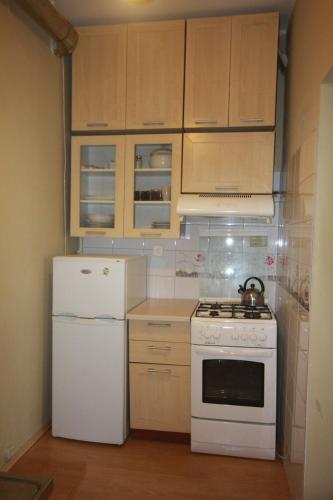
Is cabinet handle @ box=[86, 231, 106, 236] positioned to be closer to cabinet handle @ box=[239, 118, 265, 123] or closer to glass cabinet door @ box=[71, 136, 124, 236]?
glass cabinet door @ box=[71, 136, 124, 236]

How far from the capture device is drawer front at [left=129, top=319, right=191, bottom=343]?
2391 mm

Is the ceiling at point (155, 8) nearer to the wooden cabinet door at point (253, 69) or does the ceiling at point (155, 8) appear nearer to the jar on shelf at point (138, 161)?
the wooden cabinet door at point (253, 69)

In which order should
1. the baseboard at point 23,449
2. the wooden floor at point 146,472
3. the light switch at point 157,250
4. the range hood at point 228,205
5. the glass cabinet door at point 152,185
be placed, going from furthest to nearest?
the light switch at point 157,250 → the glass cabinet door at point 152,185 → the range hood at point 228,205 → the baseboard at point 23,449 → the wooden floor at point 146,472

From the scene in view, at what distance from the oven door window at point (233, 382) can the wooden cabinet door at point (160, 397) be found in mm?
138

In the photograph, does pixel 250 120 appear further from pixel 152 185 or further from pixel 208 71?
pixel 152 185

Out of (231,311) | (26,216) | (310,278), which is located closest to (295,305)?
(310,278)

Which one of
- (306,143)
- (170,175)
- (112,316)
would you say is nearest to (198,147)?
(170,175)

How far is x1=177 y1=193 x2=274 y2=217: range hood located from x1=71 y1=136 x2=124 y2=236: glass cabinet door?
490mm

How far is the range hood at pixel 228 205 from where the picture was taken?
234 cm

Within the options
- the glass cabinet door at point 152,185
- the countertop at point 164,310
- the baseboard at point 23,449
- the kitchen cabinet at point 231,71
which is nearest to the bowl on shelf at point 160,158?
the glass cabinet door at point 152,185

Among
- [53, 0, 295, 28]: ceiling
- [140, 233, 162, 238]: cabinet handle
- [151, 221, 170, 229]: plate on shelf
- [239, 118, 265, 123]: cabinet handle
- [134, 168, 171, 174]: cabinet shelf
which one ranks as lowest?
[140, 233, 162, 238]: cabinet handle

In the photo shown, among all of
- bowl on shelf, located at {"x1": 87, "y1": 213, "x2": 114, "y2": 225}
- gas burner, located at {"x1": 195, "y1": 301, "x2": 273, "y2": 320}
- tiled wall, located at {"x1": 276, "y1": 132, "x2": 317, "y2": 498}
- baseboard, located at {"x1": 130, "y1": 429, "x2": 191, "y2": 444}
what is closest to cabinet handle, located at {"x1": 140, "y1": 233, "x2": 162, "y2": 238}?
bowl on shelf, located at {"x1": 87, "y1": 213, "x2": 114, "y2": 225}

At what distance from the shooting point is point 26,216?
227 cm

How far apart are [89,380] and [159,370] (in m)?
0.45
